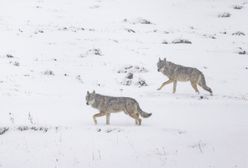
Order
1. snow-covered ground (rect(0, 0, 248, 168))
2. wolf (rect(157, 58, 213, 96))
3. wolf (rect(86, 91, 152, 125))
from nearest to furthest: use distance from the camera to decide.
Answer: snow-covered ground (rect(0, 0, 248, 168))
wolf (rect(86, 91, 152, 125))
wolf (rect(157, 58, 213, 96))

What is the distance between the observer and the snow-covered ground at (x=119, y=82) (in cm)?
1180

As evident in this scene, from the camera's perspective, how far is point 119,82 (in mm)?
22422

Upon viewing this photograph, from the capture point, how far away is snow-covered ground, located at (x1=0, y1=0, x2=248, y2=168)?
11805 millimetres

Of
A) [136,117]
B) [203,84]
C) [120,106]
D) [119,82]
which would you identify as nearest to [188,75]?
[203,84]

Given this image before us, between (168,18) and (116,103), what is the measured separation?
25.6 metres

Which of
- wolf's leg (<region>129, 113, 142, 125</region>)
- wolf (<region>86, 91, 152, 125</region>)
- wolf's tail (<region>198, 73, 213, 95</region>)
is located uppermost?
wolf's tail (<region>198, 73, 213, 95</region>)

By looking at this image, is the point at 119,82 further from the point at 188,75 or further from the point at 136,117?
the point at 136,117

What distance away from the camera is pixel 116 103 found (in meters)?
14.1

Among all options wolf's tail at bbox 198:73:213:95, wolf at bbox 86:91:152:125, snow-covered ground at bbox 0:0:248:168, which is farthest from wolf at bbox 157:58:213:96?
wolf at bbox 86:91:152:125

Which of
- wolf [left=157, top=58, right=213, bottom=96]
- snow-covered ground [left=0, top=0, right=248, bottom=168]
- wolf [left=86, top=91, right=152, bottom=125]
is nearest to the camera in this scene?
snow-covered ground [left=0, top=0, right=248, bottom=168]

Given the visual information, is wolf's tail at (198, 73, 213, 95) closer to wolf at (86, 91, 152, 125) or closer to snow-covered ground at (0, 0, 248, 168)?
snow-covered ground at (0, 0, 248, 168)

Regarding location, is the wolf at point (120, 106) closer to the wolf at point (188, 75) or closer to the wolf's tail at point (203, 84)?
the wolf at point (188, 75)

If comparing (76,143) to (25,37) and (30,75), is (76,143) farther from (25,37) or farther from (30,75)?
(25,37)

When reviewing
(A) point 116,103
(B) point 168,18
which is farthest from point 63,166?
(B) point 168,18
